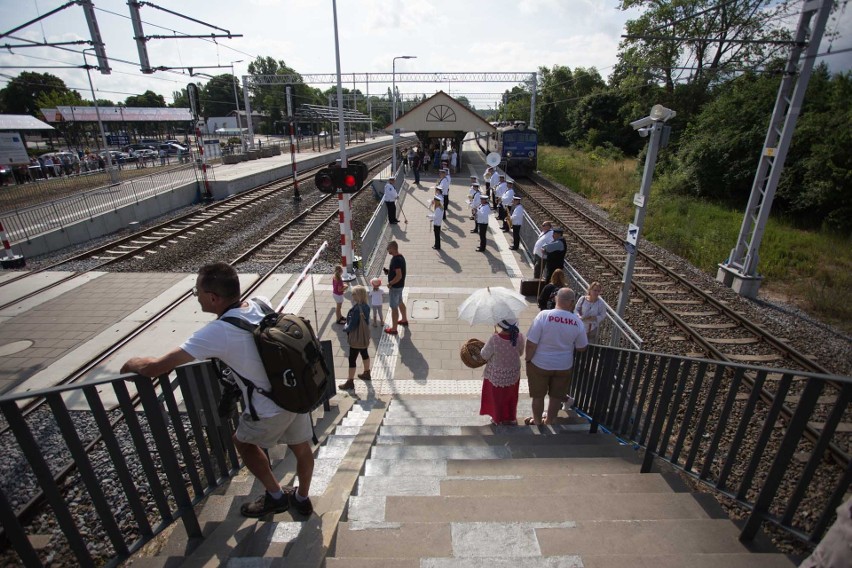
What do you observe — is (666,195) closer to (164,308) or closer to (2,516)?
(164,308)

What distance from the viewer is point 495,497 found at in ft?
9.21

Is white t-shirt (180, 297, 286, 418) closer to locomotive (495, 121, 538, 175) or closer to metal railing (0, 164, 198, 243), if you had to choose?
metal railing (0, 164, 198, 243)

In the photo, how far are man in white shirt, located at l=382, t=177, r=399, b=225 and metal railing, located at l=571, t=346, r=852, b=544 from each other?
10.6 metres

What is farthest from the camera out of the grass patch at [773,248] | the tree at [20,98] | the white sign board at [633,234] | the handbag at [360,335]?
the tree at [20,98]

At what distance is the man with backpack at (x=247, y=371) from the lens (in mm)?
2379

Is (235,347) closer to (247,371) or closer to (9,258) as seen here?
(247,371)

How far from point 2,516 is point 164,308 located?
8.57 m

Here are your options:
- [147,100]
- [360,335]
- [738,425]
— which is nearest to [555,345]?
[738,425]

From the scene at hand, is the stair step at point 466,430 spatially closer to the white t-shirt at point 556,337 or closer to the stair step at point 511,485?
the white t-shirt at point 556,337

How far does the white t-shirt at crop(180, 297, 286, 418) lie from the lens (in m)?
2.42

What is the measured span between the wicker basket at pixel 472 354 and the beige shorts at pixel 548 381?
0.54m

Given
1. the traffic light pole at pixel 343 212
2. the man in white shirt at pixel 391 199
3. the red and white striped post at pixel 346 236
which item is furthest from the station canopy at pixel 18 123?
the red and white striped post at pixel 346 236

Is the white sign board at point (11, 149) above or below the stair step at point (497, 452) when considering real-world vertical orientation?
above

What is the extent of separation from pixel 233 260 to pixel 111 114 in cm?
4421
